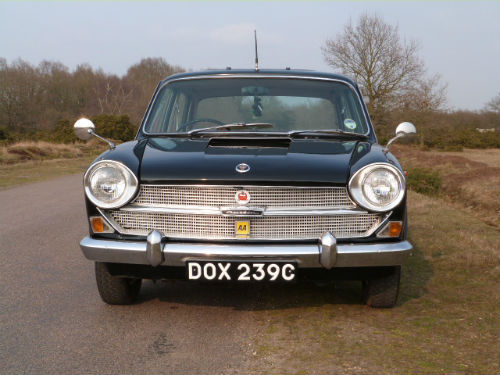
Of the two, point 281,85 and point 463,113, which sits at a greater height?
point 281,85

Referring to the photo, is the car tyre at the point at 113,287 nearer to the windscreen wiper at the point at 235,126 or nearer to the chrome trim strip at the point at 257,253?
the chrome trim strip at the point at 257,253

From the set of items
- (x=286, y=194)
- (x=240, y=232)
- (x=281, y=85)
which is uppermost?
(x=281, y=85)

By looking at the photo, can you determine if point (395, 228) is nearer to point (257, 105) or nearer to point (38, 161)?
point (257, 105)

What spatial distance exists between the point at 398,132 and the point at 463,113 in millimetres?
42446

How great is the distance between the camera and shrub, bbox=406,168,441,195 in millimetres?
15531

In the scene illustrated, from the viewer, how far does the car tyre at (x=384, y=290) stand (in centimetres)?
376

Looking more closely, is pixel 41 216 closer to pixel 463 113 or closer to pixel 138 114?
pixel 463 113

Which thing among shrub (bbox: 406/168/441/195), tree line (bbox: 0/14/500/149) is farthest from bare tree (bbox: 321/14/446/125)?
shrub (bbox: 406/168/441/195)

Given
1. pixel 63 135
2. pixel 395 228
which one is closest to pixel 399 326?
pixel 395 228

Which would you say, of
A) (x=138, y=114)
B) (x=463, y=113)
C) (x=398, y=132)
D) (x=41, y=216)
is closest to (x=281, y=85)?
(x=398, y=132)

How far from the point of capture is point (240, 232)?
3.43 m

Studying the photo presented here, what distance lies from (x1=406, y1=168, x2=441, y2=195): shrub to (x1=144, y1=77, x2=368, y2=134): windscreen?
11.5 metres

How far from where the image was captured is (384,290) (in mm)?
3787

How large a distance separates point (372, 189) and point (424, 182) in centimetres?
1303
